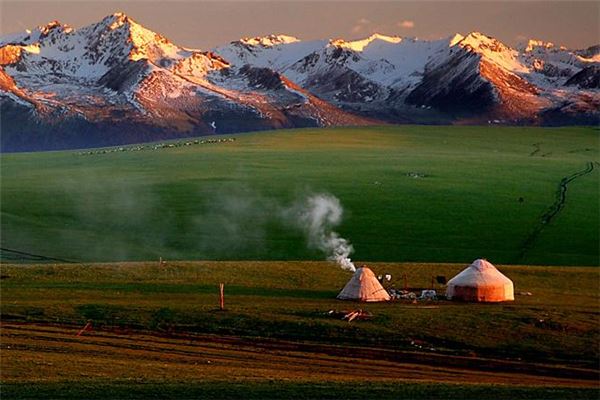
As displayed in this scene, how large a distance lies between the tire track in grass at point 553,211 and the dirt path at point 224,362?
135 ft

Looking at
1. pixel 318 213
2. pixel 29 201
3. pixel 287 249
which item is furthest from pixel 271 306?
pixel 29 201

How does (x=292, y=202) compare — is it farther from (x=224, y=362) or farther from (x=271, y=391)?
(x=271, y=391)

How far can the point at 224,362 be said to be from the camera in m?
44.8

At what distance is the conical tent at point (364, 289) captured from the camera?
5934 centimetres

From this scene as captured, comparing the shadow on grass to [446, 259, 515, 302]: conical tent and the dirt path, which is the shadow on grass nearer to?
the dirt path

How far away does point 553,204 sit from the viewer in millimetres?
108562

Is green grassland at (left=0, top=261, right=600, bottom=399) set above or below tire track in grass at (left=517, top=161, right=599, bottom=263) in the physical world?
below

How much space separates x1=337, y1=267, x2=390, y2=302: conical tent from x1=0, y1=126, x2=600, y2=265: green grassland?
2460 centimetres

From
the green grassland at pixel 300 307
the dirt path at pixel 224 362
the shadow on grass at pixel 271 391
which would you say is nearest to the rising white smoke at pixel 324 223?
the green grassland at pixel 300 307

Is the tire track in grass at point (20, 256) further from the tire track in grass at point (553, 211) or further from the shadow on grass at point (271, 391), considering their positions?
the shadow on grass at point (271, 391)

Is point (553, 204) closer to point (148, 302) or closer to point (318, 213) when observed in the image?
point (318, 213)

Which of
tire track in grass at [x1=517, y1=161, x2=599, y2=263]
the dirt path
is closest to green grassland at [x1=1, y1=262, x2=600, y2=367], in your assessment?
the dirt path

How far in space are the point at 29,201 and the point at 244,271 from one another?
49.6 metres

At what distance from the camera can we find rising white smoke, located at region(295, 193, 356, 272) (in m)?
88.3
